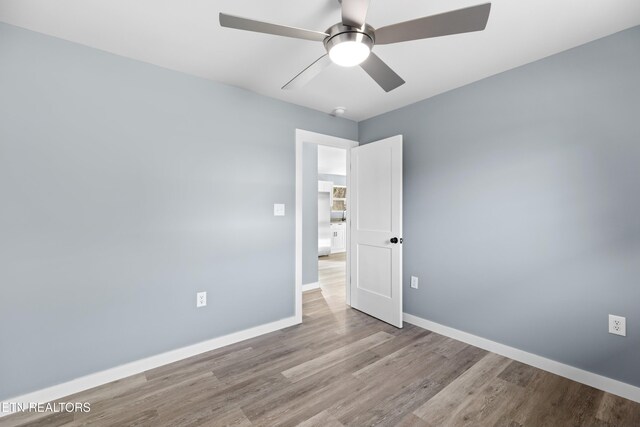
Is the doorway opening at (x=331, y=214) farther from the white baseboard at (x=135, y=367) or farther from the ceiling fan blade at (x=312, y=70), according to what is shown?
the ceiling fan blade at (x=312, y=70)

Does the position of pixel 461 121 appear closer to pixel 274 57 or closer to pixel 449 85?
pixel 449 85

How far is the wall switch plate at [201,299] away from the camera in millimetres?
2471

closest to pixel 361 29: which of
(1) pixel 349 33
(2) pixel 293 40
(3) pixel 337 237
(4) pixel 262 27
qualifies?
(1) pixel 349 33

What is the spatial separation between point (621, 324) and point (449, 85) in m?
2.20

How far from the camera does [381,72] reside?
167cm

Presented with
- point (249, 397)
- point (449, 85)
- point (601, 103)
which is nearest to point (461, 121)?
point (449, 85)

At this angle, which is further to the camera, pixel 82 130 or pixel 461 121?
pixel 461 121

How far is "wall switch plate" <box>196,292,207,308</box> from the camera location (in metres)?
2.47

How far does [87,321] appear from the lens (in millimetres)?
2002

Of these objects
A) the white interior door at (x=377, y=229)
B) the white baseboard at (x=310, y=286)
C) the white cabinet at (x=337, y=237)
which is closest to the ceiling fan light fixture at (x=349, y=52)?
the white interior door at (x=377, y=229)

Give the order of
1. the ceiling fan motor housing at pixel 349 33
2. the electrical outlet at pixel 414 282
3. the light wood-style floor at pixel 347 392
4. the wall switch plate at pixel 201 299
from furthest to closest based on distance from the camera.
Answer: the electrical outlet at pixel 414 282 < the wall switch plate at pixel 201 299 < the light wood-style floor at pixel 347 392 < the ceiling fan motor housing at pixel 349 33

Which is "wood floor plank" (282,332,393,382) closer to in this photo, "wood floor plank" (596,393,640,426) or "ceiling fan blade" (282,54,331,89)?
"wood floor plank" (596,393,640,426)

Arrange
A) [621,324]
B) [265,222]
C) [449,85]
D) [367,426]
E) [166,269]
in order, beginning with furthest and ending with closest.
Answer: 1. [265,222]
2. [449,85]
3. [166,269]
4. [621,324]
5. [367,426]

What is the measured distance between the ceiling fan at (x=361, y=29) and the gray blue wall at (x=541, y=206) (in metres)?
1.38
